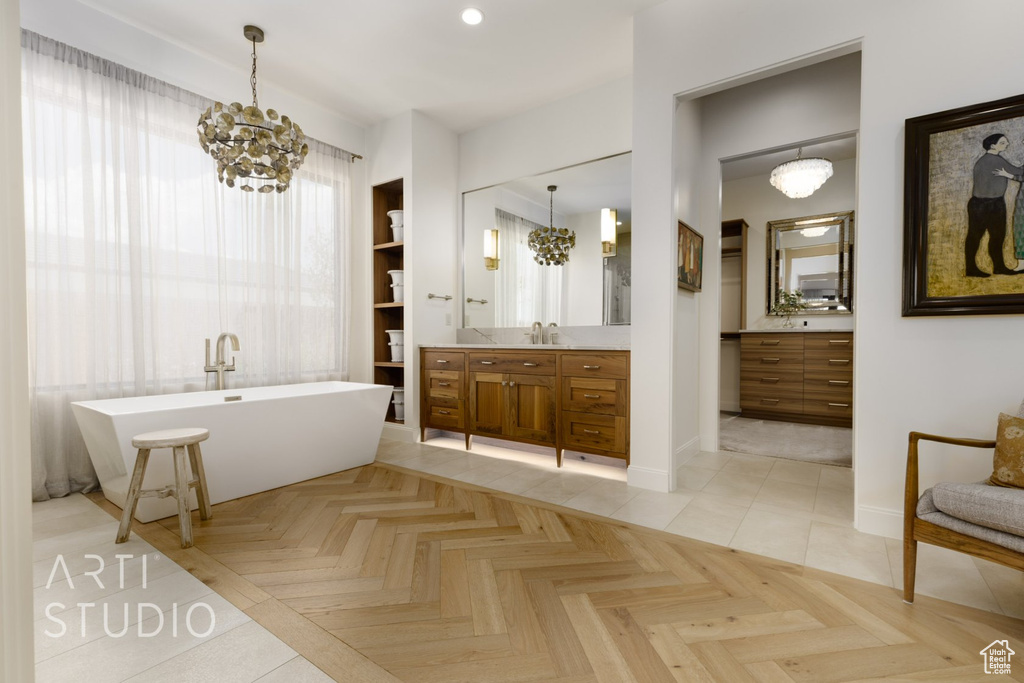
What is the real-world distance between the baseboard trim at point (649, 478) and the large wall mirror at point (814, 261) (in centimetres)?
370

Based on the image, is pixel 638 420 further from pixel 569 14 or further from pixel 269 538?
pixel 569 14

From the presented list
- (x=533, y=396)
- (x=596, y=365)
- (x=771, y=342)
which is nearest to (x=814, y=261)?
(x=771, y=342)

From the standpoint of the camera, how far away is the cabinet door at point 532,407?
11.5ft

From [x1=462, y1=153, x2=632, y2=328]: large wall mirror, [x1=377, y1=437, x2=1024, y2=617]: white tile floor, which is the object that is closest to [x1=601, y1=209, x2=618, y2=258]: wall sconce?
[x1=462, y1=153, x2=632, y2=328]: large wall mirror

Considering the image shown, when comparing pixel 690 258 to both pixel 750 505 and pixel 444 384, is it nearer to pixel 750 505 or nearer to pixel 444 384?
pixel 750 505

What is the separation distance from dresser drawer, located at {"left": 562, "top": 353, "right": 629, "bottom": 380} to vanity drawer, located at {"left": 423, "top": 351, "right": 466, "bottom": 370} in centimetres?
101

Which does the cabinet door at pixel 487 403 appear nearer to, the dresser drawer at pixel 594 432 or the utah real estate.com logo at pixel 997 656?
the dresser drawer at pixel 594 432

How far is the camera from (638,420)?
3.03m

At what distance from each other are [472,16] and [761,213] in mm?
4330

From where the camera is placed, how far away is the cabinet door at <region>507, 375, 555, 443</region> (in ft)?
11.5

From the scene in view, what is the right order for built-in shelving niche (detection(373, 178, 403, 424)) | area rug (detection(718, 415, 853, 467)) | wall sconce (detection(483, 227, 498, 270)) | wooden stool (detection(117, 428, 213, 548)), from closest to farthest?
wooden stool (detection(117, 428, 213, 548)), area rug (detection(718, 415, 853, 467)), wall sconce (detection(483, 227, 498, 270)), built-in shelving niche (detection(373, 178, 403, 424))

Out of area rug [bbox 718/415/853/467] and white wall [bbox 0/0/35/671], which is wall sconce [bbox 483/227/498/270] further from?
white wall [bbox 0/0/35/671]

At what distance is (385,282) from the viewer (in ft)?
15.8

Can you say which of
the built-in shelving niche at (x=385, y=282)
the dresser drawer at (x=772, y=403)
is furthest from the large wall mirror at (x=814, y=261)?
the built-in shelving niche at (x=385, y=282)
